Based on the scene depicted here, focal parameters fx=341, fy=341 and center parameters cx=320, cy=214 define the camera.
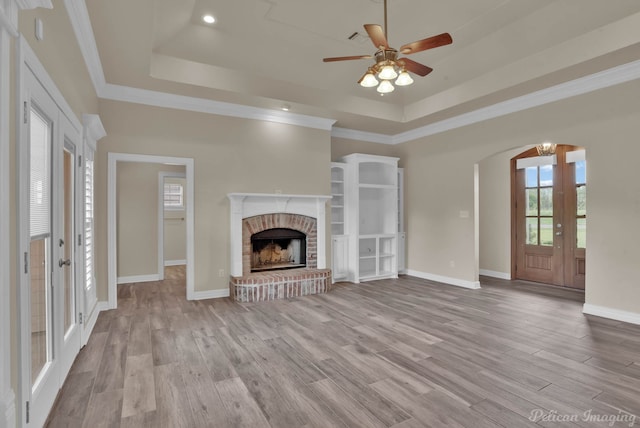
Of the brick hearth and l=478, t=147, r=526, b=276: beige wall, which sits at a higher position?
A: l=478, t=147, r=526, b=276: beige wall

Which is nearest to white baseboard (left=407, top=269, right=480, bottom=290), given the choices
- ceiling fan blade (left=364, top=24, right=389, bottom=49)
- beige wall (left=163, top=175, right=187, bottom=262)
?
ceiling fan blade (left=364, top=24, right=389, bottom=49)

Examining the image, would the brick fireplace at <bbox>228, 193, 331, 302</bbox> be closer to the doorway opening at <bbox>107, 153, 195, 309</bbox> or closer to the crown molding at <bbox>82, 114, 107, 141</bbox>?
the doorway opening at <bbox>107, 153, 195, 309</bbox>

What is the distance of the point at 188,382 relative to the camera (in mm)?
2686

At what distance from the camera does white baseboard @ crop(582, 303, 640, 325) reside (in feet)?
13.3

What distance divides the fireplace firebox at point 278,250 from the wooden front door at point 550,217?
4.32 metres

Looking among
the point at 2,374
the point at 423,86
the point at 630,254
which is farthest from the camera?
the point at 423,86

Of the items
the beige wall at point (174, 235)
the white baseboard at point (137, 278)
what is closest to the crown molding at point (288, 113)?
the white baseboard at point (137, 278)

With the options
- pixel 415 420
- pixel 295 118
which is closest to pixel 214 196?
pixel 295 118

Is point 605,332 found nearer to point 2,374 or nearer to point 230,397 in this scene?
point 230,397

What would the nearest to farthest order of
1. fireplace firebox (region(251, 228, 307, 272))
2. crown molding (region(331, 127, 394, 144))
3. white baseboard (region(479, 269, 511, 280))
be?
Answer: 1. fireplace firebox (region(251, 228, 307, 272))
2. crown molding (region(331, 127, 394, 144))
3. white baseboard (region(479, 269, 511, 280))

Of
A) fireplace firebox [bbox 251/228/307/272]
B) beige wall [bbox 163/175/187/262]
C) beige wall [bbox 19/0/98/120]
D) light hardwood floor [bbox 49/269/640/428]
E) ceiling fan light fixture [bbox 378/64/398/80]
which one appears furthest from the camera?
beige wall [bbox 163/175/187/262]

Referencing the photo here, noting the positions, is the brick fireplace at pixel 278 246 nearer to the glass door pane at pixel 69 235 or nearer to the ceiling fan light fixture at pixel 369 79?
the glass door pane at pixel 69 235

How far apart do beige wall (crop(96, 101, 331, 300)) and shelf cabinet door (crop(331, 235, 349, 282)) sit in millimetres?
985

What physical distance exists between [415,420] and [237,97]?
15.0 feet
